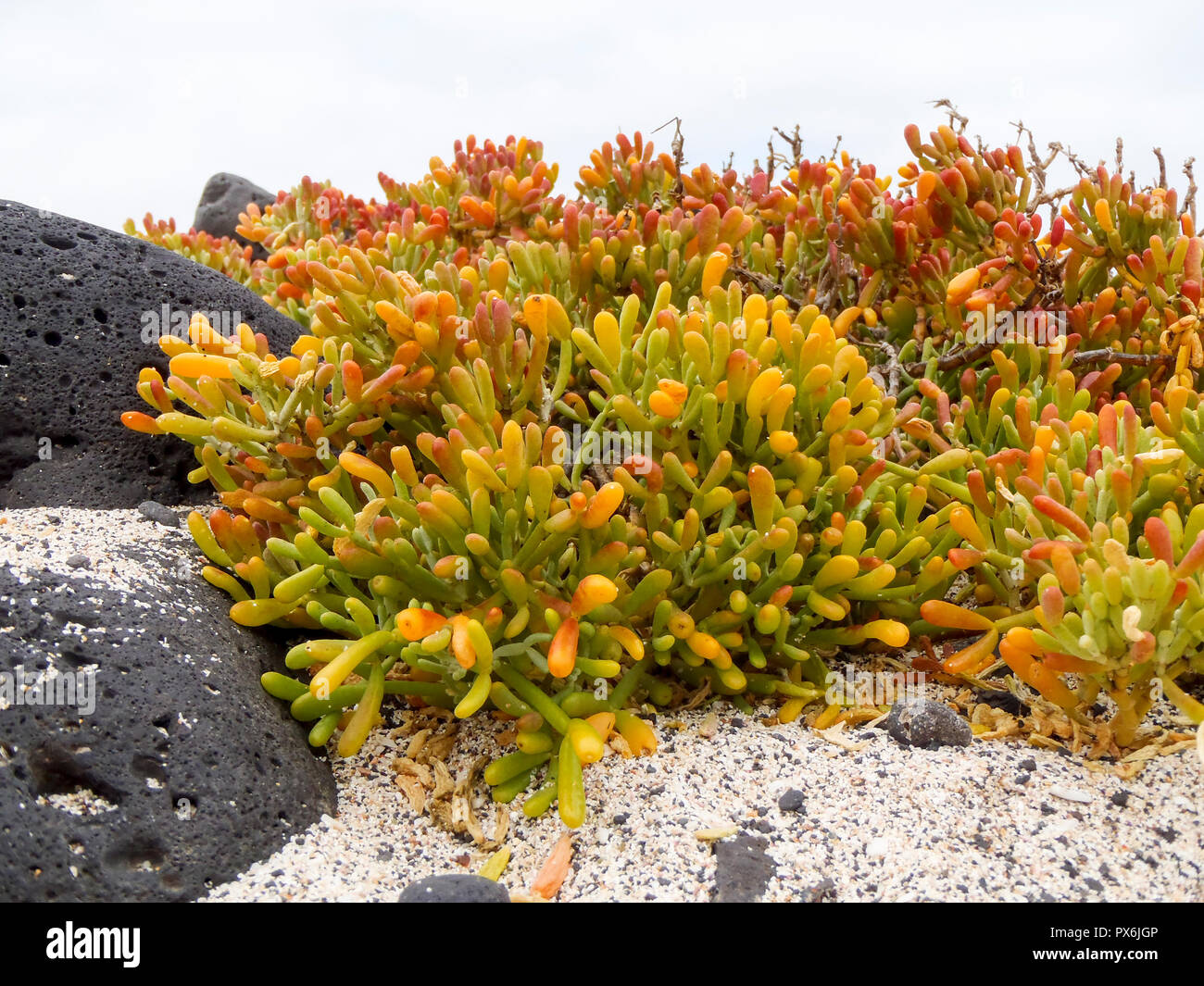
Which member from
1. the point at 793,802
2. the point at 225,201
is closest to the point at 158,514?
the point at 793,802

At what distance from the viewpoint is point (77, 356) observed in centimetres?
306

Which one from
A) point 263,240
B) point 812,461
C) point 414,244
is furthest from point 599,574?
point 263,240

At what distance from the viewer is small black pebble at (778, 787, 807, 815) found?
204cm

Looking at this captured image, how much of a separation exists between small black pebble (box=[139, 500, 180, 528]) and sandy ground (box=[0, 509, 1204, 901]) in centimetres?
49

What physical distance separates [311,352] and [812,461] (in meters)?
1.26

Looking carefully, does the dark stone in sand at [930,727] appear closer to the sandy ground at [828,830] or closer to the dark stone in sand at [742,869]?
the sandy ground at [828,830]

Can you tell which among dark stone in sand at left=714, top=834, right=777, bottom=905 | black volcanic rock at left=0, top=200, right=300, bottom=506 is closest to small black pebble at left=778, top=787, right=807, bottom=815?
dark stone in sand at left=714, top=834, right=777, bottom=905

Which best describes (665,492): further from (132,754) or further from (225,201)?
(225,201)

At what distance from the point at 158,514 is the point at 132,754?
1135 mm

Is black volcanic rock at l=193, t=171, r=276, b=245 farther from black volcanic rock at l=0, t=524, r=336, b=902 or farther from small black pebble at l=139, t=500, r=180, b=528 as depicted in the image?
black volcanic rock at l=0, t=524, r=336, b=902

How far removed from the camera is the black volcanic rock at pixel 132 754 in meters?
1.82
